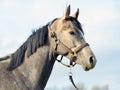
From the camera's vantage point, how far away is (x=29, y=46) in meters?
15.6

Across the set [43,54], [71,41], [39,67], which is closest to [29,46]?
[43,54]

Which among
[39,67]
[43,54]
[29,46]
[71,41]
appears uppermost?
[71,41]

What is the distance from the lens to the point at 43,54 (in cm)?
1565

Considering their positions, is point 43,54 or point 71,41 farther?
point 43,54

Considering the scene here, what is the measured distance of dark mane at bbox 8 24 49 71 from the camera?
15.5 meters

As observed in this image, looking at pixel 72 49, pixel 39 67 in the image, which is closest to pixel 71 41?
pixel 72 49

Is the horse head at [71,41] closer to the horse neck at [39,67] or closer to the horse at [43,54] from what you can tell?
the horse at [43,54]

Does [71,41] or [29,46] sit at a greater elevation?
[71,41]

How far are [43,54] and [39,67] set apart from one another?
1.13ft

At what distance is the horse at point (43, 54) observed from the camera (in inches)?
598

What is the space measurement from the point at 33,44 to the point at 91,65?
1597 millimetres

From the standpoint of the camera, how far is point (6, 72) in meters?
15.3

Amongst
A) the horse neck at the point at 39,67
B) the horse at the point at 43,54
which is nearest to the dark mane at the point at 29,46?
the horse at the point at 43,54

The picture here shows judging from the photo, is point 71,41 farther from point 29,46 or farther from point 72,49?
point 29,46
